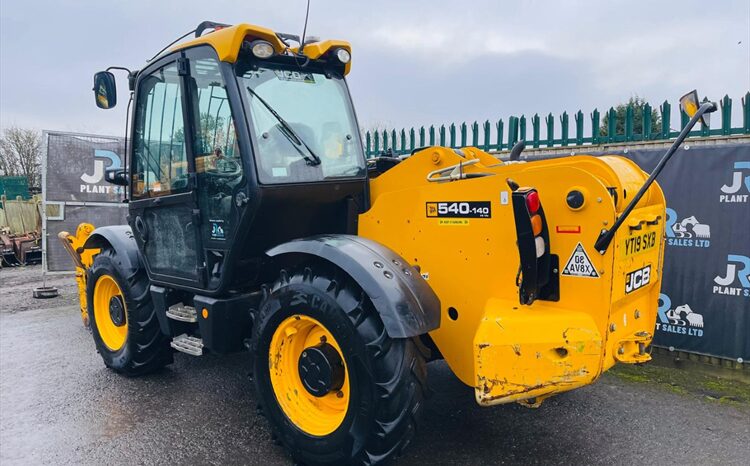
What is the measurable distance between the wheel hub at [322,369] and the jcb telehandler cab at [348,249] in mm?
11

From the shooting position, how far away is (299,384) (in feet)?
10.6

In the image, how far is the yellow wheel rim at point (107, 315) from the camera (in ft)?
16.3

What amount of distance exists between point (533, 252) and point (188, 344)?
2.58 m

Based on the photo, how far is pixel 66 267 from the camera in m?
9.07

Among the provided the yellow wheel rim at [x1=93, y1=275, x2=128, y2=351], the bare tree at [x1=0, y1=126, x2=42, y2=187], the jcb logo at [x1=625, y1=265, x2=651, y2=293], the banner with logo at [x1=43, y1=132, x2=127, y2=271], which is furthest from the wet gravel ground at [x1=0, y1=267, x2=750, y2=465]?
the bare tree at [x1=0, y1=126, x2=42, y2=187]

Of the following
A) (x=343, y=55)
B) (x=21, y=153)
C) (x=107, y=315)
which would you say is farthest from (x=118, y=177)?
(x=21, y=153)

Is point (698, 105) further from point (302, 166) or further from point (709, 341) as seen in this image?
point (709, 341)

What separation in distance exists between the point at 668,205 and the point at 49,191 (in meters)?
8.79

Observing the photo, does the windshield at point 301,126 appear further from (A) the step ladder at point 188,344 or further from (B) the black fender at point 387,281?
(A) the step ladder at point 188,344

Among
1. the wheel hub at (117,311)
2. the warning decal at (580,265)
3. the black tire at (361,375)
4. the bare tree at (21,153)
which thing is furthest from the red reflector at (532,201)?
the bare tree at (21,153)

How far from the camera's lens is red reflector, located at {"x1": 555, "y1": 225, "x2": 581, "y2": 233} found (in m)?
2.66

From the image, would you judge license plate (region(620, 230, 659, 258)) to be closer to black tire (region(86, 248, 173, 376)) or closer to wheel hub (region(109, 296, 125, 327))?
black tire (region(86, 248, 173, 376))

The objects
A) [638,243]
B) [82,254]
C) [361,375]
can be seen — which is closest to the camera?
[361,375]

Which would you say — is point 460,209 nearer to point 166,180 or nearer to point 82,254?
point 166,180
